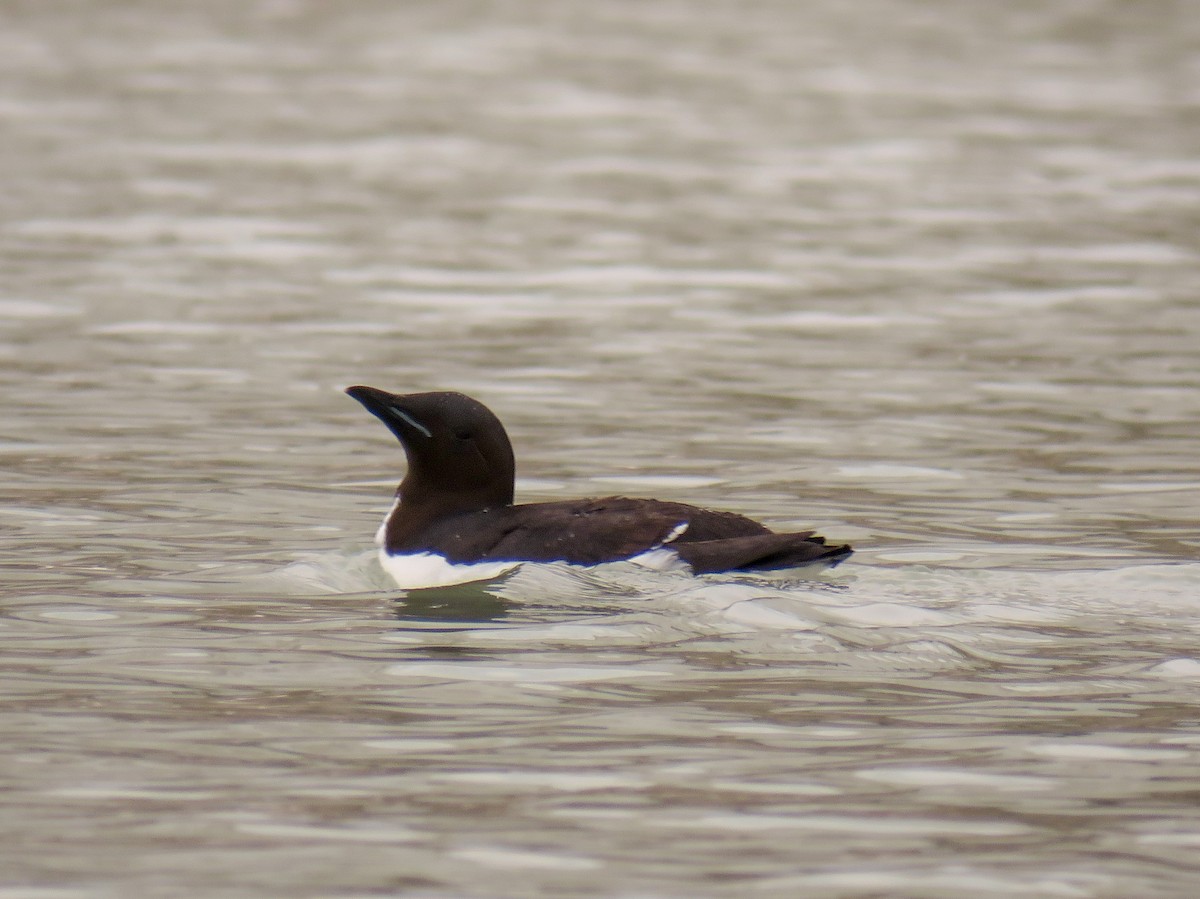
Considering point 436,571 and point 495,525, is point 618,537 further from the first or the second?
point 436,571

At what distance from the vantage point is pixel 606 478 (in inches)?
445

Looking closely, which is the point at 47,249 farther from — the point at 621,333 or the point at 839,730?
the point at 839,730

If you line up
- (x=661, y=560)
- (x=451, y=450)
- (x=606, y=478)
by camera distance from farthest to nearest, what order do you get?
(x=606, y=478) < (x=451, y=450) < (x=661, y=560)

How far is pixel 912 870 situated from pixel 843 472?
6021mm

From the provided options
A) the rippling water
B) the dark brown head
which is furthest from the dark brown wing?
the dark brown head

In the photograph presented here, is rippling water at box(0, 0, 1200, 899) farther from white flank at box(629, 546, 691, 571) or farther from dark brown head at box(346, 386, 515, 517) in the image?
dark brown head at box(346, 386, 515, 517)

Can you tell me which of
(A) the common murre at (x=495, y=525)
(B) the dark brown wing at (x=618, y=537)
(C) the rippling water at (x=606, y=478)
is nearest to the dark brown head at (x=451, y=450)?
(A) the common murre at (x=495, y=525)

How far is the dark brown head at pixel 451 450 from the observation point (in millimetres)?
9016

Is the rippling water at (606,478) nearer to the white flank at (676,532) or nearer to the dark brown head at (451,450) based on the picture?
the white flank at (676,532)

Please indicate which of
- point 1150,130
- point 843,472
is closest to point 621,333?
point 843,472

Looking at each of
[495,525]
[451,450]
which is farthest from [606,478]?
[495,525]

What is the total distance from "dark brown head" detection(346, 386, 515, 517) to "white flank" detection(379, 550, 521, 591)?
0.29m

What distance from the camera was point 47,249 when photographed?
58.0 ft

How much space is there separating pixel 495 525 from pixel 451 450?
46 centimetres
